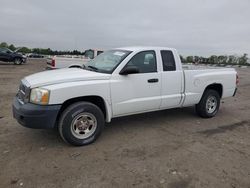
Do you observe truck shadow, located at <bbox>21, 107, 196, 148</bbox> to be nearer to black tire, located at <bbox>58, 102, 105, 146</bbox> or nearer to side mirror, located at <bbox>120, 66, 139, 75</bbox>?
black tire, located at <bbox>58, 102, 105, 146</bbox>

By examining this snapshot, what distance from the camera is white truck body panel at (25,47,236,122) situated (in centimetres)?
373

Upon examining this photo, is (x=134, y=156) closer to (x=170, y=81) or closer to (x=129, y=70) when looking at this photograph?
(x=129, y=70)

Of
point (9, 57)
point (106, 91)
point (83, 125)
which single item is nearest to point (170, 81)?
point (106, 91)

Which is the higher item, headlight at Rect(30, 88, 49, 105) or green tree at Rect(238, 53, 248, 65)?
green tree at Rect(238, 53, 248, 65)

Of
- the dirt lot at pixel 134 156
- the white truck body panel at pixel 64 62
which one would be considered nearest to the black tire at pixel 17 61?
the white truck body panel at pixel 64 62

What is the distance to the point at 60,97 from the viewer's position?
362cm

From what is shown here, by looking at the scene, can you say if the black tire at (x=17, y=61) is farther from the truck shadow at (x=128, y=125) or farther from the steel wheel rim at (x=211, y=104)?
the steel wheel rim at (x=211, y=104)

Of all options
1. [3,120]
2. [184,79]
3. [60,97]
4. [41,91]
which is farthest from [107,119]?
[3,120]

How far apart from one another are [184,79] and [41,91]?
10.7 ft

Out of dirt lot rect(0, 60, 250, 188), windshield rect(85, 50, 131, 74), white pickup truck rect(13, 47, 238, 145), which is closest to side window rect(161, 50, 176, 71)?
white pickup truck rect(13, 47, 238, 145)

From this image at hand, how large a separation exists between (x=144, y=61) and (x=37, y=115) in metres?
2.44

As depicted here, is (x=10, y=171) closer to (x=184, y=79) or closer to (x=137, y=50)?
(x=137, y=50)

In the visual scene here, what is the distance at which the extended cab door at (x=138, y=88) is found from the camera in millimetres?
4254

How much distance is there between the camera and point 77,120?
153 inches
